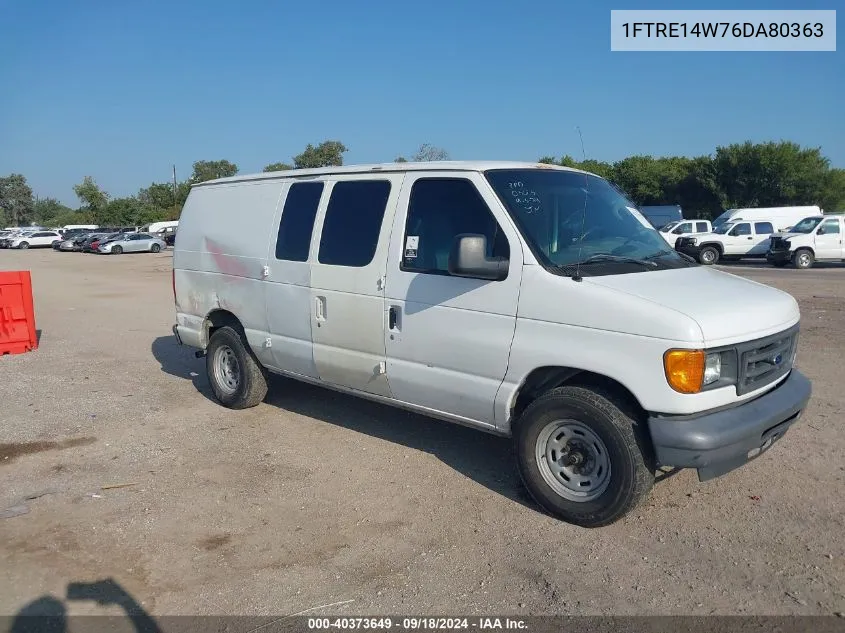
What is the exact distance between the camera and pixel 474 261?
14.1ft

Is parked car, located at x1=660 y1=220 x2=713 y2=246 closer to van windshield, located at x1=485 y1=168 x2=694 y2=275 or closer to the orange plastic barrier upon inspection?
the orange plastic barrier

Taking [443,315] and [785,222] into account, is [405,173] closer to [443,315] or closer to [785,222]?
[443,315]

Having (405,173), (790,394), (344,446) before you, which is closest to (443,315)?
(405,173)

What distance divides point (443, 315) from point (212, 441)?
2521 mm

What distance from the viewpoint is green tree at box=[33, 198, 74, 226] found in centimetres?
12081

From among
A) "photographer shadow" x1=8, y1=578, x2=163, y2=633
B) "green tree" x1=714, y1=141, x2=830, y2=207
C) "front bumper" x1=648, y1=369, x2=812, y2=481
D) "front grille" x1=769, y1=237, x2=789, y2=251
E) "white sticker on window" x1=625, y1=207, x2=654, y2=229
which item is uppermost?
"green tree" x1=714, y1=141, x2=830, y2=207

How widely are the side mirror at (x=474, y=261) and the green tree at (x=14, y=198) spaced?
12484 cm

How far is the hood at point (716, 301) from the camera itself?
383 centimetres

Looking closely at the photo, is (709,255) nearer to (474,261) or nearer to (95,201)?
(474,261)

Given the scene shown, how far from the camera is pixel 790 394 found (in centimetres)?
435

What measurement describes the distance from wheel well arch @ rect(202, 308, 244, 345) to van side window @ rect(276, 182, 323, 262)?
111cm

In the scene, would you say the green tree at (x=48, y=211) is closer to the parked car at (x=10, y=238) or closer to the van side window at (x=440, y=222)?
the parked car at (x=10, y=238)

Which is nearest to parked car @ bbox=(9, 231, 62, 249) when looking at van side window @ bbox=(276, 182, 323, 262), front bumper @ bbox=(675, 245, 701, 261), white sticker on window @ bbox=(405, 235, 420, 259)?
front bumper @ bbox=(675, 245, 701, 261)

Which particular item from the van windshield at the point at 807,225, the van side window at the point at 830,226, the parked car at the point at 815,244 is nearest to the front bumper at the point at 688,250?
the parked car at the point at 815,244
